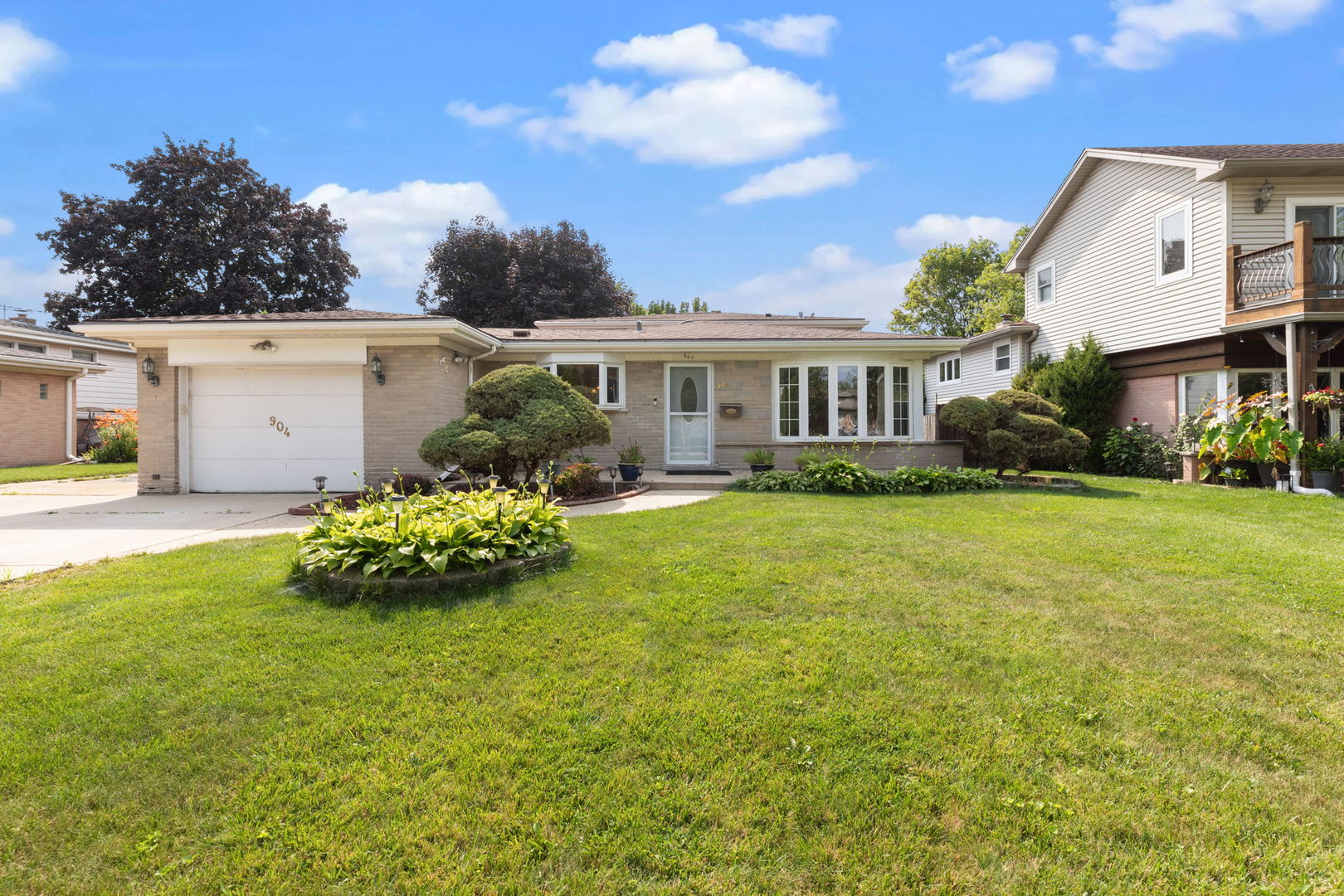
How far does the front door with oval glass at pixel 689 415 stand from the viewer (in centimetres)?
1302

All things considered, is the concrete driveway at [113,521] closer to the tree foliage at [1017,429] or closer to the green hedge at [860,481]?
the green hedge at [860,481]

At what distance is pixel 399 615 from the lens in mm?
3910

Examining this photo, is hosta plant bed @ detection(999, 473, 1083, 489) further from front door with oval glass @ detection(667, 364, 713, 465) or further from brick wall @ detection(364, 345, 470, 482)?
brick wall @ detection(364, 345, 470, 482)

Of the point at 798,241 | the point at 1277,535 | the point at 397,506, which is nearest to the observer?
the point at 397,506

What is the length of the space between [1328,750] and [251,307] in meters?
32.4

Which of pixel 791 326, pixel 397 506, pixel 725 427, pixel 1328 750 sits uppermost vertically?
pixel 791 326

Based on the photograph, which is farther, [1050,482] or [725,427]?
[725,427]

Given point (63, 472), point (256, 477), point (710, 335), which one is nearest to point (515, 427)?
point (256, 477)

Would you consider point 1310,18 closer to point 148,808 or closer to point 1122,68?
point 1122,68

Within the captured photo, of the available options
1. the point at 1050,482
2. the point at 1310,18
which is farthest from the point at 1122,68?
the point at 1050,482

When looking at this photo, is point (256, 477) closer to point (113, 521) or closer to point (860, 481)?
point (113, 521)

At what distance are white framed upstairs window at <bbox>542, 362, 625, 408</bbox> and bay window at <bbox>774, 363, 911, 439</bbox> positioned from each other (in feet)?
10.5

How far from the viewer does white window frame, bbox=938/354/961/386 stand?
21.2 m

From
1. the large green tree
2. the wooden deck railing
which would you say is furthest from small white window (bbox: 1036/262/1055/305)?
the large green tree
